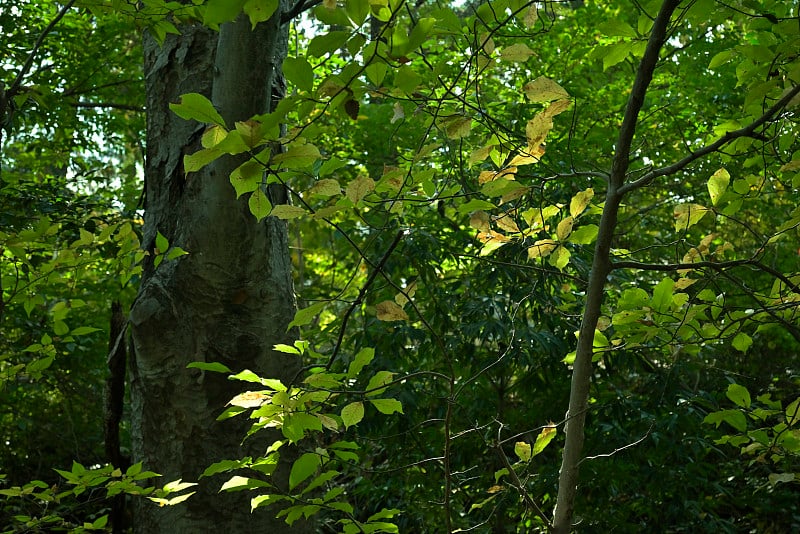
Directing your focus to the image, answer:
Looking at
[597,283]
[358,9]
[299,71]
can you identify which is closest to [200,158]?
[299,71]

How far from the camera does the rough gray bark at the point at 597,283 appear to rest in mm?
1056

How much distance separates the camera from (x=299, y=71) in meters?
1.07

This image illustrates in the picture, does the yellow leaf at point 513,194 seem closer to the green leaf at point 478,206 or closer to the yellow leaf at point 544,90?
the green leaf at point 478,206

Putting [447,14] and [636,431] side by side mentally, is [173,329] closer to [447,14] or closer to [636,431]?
[447,14]

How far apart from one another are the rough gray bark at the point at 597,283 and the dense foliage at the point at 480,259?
0.01m

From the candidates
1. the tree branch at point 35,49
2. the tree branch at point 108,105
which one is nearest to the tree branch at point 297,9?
the tree branch at point 35,49

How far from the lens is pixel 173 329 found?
1.80 meters

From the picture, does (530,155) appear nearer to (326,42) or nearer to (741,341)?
(326,42)

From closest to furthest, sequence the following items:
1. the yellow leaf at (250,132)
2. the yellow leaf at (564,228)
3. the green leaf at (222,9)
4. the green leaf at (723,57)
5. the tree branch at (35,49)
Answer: the green leaf at (222,9) → the yellow leaf at (250,132) → the yellow leaf at (564,228) → the green leaf at (723,57) → the tree branch at (35,49)

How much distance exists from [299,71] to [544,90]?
43 cm

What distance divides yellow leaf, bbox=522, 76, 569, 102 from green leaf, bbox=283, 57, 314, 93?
38 centimetres

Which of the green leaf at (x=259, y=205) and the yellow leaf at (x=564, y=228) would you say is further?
the yellow leaf at (x=564, y=228)

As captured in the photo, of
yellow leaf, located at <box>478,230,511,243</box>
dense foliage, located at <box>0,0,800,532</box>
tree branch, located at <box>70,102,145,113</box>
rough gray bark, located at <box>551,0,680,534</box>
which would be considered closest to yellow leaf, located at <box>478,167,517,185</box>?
dense foliage, located at <box>0,0,800,532</box>

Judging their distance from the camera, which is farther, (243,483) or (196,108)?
(243,483)
